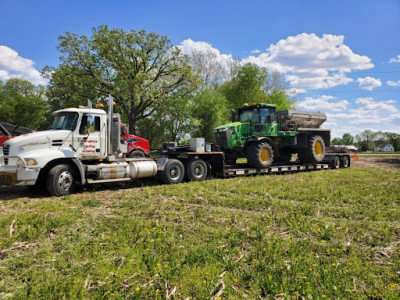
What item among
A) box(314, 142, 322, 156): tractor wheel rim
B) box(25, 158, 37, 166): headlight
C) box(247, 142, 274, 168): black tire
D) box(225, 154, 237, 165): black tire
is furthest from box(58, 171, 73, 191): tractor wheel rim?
box(314, 142, 322, 156): tractor wheel rim

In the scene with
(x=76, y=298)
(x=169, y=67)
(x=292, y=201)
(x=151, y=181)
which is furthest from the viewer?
(x=169, y=67)

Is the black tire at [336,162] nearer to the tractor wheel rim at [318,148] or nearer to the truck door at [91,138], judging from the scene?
the tractor wheel rim at [318,148]

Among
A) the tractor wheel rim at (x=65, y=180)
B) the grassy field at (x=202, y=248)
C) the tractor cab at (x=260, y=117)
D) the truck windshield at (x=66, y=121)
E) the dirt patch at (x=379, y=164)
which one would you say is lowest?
the grassy field at (x=202, y=248)

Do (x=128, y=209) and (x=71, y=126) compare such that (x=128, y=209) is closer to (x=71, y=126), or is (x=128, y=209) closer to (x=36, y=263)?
(x=36, y=263)

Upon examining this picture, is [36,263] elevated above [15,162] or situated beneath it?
situated beneath

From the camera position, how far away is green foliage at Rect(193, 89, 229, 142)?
1505 inches

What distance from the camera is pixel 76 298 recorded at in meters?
2.95

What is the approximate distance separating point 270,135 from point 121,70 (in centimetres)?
1852

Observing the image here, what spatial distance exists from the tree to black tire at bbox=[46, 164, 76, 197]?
57.7 ft

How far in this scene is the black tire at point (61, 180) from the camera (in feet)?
27.5

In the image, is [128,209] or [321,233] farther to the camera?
[128,209]

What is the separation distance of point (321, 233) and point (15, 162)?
867cm

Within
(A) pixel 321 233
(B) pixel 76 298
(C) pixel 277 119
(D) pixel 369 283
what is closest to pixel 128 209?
(B) pixel 76 298

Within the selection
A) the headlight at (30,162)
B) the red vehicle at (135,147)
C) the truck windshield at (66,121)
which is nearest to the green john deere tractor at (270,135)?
the red vehicle at (135,147)
